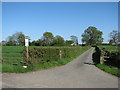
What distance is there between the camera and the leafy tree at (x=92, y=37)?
277 ft

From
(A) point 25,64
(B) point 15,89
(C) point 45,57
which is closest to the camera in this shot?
(B) point 15,89

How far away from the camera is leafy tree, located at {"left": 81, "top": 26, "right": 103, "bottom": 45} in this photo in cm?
8443

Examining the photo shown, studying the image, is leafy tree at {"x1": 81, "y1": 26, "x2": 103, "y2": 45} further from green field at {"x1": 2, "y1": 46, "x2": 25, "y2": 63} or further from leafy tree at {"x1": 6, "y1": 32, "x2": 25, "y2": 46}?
green field at {"x1": 2, "y1": 46, "x2": 25, "y2": 63}

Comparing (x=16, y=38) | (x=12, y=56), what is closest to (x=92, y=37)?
(x=16, y=38)

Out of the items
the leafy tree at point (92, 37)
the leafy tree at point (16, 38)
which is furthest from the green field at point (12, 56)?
the leafy tree at point (92, 37)

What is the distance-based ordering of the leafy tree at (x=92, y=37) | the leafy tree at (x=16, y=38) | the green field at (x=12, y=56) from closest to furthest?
the green field at (x=12, y=56)
the leafy tree at (x=16, y=38)
the leafy tree at (x=92, y=37)

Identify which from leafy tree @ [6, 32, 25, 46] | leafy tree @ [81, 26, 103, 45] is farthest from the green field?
leafy tree @ [81, 26, 103, 45]

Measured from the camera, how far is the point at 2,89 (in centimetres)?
529

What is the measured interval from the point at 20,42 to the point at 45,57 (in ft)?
240

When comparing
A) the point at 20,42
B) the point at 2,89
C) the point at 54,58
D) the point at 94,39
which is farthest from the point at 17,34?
the point at 2,89

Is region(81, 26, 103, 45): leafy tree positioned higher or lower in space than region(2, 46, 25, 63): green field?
higher

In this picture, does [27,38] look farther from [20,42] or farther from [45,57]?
[20,42]

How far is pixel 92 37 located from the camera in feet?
281

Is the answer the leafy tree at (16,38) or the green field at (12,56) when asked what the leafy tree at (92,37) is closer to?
the leafy tree at (16,38)
